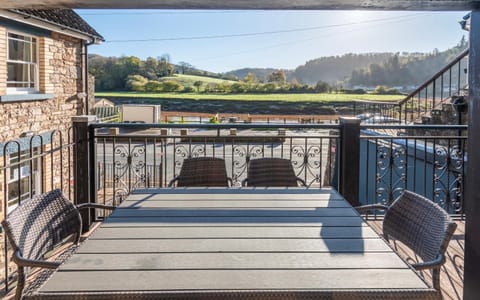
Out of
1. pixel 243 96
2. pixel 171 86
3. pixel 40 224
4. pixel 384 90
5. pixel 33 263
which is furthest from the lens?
pixel 171 86

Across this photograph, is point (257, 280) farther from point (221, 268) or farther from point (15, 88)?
point (15, 88)

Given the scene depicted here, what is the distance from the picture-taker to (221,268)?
1422 mm

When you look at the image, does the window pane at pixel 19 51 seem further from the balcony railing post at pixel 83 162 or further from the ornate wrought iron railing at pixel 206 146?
the balcony railing post at pixel 83 162

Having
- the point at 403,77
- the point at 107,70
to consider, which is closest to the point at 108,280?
the point at 403,77

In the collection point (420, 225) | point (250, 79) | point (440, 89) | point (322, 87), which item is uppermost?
point (250, 79)

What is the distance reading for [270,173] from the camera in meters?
3.08

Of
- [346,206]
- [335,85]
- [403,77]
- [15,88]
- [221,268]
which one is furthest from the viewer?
[335,85]

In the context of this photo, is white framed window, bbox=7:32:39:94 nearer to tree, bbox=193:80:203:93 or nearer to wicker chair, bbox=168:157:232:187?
wicker chair, bbox=168:157:232:187

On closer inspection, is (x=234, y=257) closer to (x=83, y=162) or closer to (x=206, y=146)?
(x=83, y=162)

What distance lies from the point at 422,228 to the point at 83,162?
280 cm

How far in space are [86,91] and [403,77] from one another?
9066 millimetres

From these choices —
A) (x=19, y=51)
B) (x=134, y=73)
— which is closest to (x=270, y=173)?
(x=19, y=51)

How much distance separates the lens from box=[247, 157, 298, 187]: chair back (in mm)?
3062

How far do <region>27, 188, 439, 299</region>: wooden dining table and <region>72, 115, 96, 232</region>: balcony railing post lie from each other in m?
1.57
